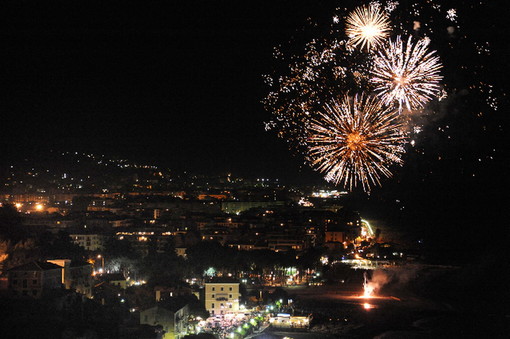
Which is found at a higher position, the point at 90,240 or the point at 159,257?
the point at 90,240

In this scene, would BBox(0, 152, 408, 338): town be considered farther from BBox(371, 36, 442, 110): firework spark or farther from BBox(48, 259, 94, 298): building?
BBox(371, 36, 442, 110): firework spark

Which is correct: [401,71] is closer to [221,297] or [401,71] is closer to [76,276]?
[221,297]

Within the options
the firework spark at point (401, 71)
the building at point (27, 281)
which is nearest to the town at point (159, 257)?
the building at point (27, 281)

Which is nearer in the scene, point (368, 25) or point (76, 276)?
point (368, 25)

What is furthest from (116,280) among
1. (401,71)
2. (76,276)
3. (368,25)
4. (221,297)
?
(368,25)

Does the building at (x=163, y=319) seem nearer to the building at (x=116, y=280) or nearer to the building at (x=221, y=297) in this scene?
the building at (x=221, y=297)

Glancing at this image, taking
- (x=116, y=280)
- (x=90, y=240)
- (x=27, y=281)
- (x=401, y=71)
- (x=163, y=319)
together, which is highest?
(x=401, y=71)

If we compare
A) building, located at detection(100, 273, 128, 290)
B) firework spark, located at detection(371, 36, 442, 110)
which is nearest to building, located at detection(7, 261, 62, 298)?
building, located at detection(100, 273, 128, 290)
